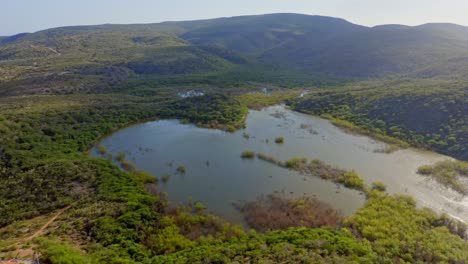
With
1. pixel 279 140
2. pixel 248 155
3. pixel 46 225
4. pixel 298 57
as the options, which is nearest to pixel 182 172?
pixel 248 155

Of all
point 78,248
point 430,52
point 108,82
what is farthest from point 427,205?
point 430,52

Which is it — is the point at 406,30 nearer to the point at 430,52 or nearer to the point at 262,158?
the point at 430,52

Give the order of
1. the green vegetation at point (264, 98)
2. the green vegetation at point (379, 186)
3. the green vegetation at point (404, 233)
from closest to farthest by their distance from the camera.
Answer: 1. the green vegetation at point (404, 233)
2. the green vegetation at point (379, 186)
3. the green vegetation at point (264, 98)

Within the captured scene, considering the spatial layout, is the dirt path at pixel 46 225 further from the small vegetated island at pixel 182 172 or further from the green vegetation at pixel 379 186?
the green vegetation at pixel 379 186

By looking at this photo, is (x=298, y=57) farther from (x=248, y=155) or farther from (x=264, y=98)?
(x=248, y=155)

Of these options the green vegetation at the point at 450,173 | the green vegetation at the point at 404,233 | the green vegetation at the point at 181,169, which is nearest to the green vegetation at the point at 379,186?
the green vegetation at the point at 404,233

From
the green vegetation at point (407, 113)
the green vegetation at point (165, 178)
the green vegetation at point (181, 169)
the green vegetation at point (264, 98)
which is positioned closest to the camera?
the green vegetation at point (165, 178)
